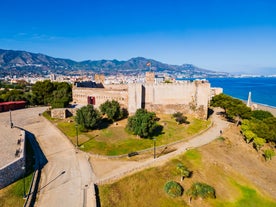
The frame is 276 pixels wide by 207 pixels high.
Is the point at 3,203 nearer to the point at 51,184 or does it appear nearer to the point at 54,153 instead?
the point at 51,184

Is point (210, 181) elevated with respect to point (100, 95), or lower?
lower

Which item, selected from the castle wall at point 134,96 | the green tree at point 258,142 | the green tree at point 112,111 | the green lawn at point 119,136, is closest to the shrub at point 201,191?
the green lawn at point 119,136

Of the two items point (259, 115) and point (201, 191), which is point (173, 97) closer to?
point (259, 115)

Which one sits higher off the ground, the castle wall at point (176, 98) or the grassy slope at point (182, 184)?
the castle wall at point (176, 98)

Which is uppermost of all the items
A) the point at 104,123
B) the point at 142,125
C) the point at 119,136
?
the point at 142,125

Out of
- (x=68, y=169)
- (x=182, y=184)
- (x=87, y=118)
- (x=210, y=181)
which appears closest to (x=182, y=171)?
(x=182, y=184)

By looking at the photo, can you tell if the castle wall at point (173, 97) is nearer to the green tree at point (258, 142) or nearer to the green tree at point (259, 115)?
the green tree at point (259, 115)
